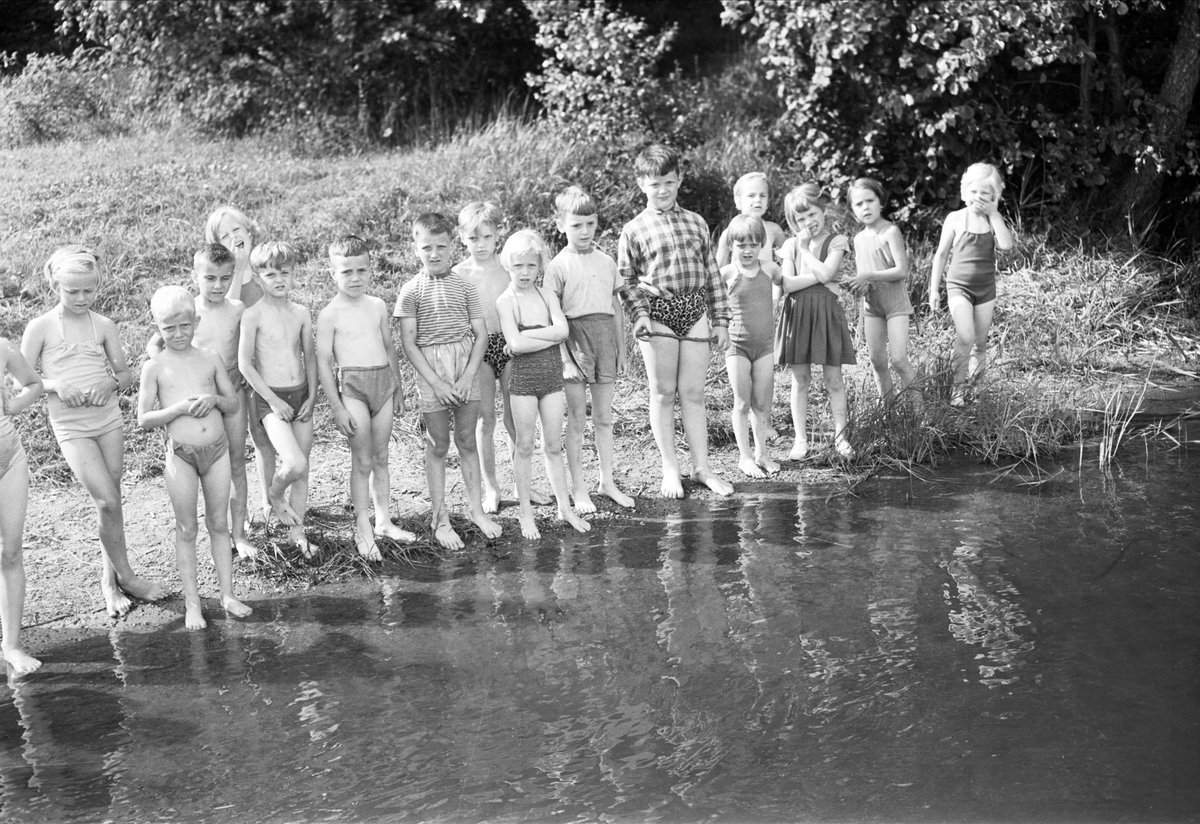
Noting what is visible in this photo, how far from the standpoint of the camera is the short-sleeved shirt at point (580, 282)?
6496mm

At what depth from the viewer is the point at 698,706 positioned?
454cm

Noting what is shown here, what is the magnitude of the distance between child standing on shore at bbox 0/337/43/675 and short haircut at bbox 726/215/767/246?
12.6 feet

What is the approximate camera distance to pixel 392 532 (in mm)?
6254

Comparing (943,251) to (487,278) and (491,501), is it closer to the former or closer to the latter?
(487,278)

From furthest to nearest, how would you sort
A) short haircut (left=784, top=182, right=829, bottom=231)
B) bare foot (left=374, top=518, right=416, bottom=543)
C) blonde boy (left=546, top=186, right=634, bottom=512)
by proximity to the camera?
short haircut (left=784, top=182, right=829, bottom=231) → blonde boy (left=546, top=186, right=634, bottom=512) → bare foot (left=374, top=518, right=416, bottom=543)

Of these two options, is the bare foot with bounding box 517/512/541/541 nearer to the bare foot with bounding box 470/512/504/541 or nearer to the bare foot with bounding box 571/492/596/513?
the bare foot with bounding box 470/512/504/541

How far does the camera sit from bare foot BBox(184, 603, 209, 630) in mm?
5344

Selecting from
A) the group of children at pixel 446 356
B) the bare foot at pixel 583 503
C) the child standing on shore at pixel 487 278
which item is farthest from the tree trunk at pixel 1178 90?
the child standing on shore at pixel 487 278

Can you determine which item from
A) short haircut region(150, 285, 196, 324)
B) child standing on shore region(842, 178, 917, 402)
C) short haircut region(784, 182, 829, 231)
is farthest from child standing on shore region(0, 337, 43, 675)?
child standing on shore region(842, 178, 917, 402)

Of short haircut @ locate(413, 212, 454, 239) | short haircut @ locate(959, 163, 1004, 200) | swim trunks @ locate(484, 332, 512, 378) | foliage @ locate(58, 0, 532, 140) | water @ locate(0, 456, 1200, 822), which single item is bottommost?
water @ locate(0, 456, 1200, 822)

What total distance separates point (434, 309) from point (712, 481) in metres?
1.99

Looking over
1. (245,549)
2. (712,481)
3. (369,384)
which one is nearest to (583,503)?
(712,481)

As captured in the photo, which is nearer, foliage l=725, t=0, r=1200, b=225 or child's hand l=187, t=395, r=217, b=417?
child's hand l=187, t=395, r=217, b=417

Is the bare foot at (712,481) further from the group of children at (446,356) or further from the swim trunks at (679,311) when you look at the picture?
the swim trunks at (679,311)
